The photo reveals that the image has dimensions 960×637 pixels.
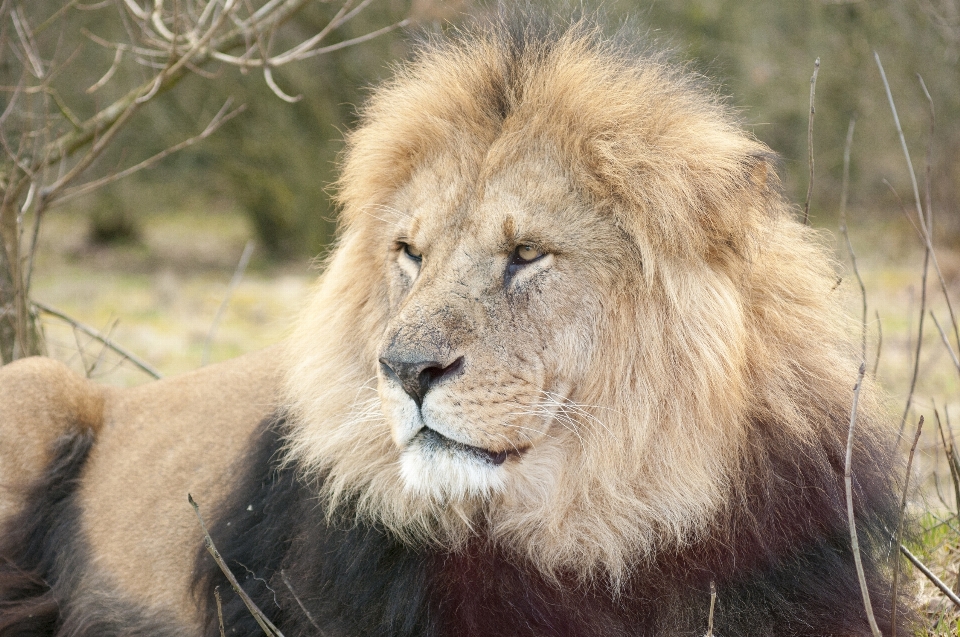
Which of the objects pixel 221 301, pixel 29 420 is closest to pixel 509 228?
pixel 29 420

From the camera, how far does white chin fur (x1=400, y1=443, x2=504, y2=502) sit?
2.60m

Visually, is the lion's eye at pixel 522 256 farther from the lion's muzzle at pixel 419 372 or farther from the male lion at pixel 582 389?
the lion's muzzle at pixel 419 372

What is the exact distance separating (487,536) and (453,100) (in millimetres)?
1381

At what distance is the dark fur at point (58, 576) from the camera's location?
151 inches

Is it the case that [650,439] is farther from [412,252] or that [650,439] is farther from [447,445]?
[412,252]

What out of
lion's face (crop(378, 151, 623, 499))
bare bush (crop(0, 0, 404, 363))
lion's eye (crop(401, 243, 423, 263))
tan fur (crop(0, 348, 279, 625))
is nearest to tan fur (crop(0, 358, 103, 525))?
tan fur (crop(0, 348, 279, 625))

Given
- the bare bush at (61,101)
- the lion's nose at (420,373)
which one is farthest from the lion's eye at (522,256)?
the bare bush at (61,101)

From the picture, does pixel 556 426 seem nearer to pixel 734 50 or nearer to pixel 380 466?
pixel 380 466

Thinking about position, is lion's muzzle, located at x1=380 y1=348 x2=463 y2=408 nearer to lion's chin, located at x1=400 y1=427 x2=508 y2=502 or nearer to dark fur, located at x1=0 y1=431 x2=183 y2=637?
lion's chin, located at x1=400 y1=427 x2=508 y2=502

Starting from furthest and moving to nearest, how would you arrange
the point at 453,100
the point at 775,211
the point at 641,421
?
the point at 453,100, the point at 775,211, the point at 641,421

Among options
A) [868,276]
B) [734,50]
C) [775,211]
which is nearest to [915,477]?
[775,211]

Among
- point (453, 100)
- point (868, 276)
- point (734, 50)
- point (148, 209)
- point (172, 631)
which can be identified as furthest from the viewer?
point (148, 209)

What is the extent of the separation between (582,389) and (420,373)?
1.67 feet

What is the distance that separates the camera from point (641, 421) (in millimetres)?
2707
